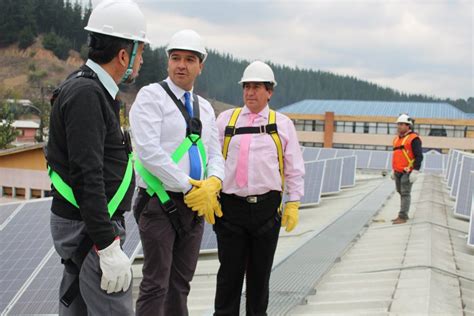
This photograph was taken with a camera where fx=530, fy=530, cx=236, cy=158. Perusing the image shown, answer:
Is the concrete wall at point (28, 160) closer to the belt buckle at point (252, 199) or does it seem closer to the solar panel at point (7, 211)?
the solar panel at point (7, 211)

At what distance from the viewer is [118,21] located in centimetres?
282

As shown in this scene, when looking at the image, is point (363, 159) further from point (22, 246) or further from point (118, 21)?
point (118, 21)

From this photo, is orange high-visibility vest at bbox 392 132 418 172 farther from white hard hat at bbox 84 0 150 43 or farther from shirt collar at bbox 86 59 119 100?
shirt collar at bbox 86 59 119 100

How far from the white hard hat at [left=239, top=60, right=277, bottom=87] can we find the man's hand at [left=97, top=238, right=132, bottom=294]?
226cm

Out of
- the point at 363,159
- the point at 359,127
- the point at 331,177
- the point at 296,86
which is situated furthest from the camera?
the point at 296,86

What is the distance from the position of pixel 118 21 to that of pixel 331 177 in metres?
14.3

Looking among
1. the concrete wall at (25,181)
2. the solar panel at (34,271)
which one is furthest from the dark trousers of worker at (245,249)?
the concrete wall at (25,181)

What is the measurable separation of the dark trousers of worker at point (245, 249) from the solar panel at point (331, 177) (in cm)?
1206

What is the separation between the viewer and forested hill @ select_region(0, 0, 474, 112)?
12362cm

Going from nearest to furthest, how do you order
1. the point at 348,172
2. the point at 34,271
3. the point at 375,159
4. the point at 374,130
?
the point at 34,271 < the point at 348,172 < the point at 375,159 < the point at 374,130

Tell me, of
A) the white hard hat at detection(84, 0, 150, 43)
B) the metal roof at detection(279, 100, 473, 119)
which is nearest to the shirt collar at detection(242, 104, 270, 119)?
the white hard hat at detection(84, 0, 150, 43)

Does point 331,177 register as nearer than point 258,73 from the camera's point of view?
No

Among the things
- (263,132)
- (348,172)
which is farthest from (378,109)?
(263,132)

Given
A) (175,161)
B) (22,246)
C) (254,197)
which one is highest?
(175,161)
